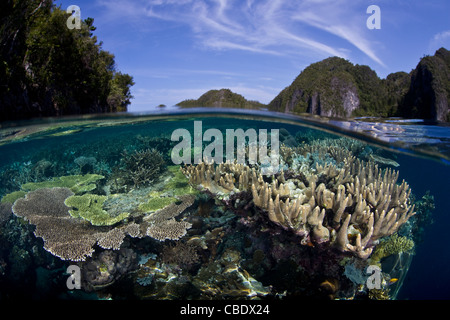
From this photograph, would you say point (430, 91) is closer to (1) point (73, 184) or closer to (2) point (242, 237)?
(2) point (242, 237)

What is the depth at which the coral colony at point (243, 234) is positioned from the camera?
4404 mm

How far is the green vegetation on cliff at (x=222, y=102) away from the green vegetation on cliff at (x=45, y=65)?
4.55 metres

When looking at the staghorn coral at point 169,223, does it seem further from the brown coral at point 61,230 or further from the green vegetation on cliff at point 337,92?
the green vegetation on cliff at point 337,92

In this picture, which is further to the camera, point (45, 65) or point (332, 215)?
point (45, 65)

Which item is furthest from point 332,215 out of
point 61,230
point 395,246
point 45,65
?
point 45,65

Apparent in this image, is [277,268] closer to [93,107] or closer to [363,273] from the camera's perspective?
[363,273]

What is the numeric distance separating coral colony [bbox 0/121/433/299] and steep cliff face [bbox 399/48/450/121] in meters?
6.94

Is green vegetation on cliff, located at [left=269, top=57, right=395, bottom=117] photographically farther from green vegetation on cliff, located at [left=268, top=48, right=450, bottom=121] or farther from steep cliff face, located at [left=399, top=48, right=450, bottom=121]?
steep cliff face, located at [left=399, top=48, right=450, bottom=121]

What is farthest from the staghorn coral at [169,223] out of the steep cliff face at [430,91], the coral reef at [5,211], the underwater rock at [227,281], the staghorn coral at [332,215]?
the steep cliff face at [430,91]

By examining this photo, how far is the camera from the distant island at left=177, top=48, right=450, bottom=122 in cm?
1095

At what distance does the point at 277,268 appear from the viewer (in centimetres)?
487

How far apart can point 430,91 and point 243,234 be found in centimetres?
1210

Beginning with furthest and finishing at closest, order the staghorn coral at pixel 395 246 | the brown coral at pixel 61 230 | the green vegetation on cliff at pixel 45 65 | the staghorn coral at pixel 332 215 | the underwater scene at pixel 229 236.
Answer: the green vegetation on cliff at pixel 45 65 < the staghorn coral at pixel 395 246 < the brown coral at pixel 61 230 < the underwater scene at pixel 229 236 < the staghorn coral at pixel 332 215

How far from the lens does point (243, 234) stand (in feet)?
18.9
